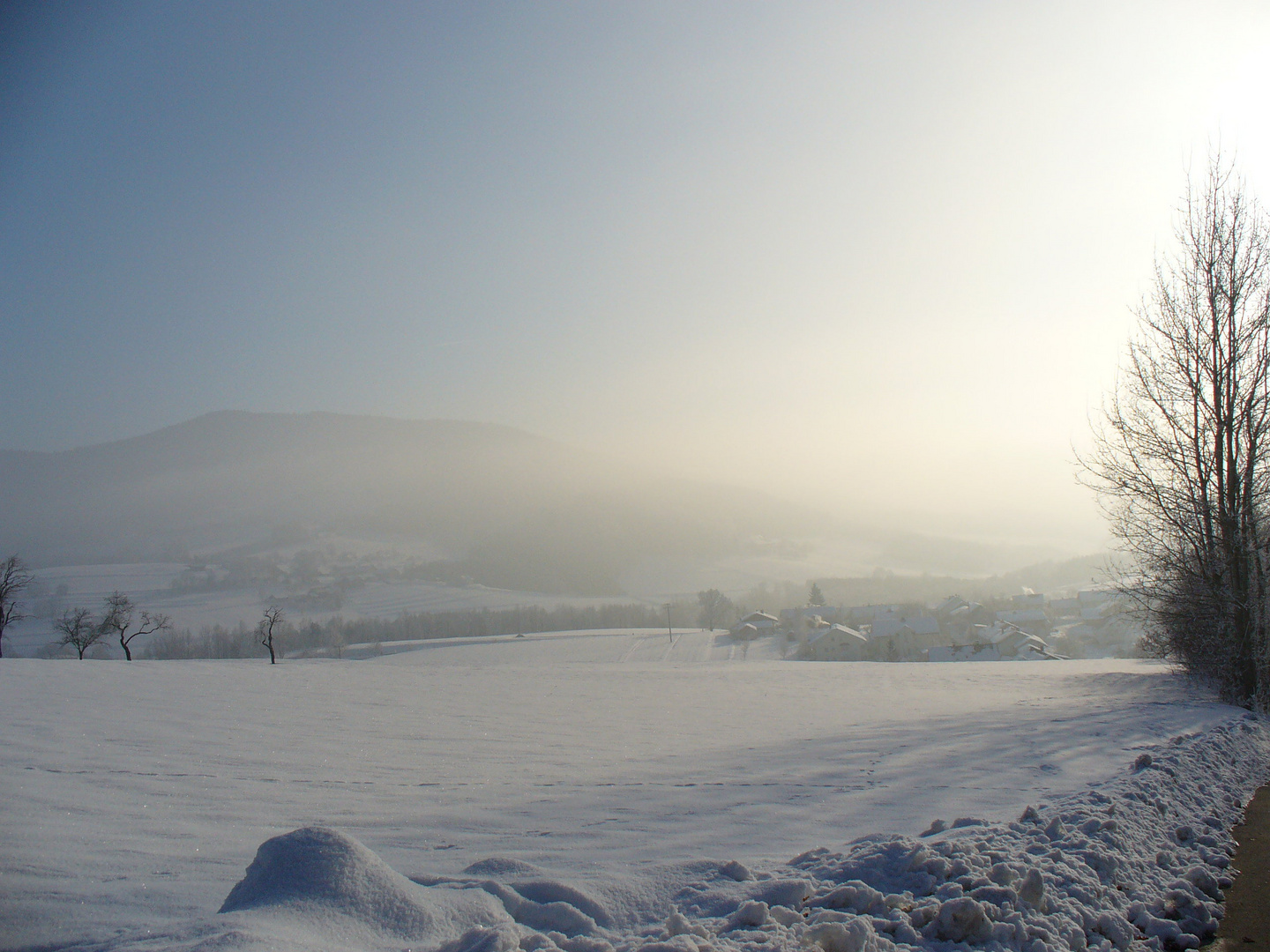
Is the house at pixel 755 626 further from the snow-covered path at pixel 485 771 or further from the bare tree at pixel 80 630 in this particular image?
the bare tree at pixel 80 630

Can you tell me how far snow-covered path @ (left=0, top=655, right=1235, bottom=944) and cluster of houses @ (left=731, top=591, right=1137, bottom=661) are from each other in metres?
42.2

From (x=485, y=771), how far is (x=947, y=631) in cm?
7209

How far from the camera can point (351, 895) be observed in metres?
3.60

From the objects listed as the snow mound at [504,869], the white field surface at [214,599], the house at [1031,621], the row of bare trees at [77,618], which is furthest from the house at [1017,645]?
the white field surface at [214,599]

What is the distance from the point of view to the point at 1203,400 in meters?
15.2

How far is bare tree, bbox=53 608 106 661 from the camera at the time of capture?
39.0 metres

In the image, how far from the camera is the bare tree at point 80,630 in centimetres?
3903

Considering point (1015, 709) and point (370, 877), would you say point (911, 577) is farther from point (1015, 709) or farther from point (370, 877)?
point (370, 877)

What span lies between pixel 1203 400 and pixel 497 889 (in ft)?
60.3

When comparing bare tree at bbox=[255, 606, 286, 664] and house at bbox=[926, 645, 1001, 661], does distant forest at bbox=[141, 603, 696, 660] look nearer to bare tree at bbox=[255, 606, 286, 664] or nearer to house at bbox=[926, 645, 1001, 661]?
bare tree at bbox=[255, 606, 286, 664]

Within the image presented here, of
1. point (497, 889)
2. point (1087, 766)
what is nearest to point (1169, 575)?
point (1087, 766)

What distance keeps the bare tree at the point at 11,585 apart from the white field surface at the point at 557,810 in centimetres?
1968

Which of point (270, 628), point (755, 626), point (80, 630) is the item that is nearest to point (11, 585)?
point (80, 630)

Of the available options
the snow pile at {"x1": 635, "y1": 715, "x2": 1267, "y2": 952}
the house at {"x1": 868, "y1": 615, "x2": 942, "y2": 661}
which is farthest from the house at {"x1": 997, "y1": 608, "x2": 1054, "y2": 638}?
the snow pile at {"x1": 635, "y1": 715, "x2": 1267, "y2": 952}
